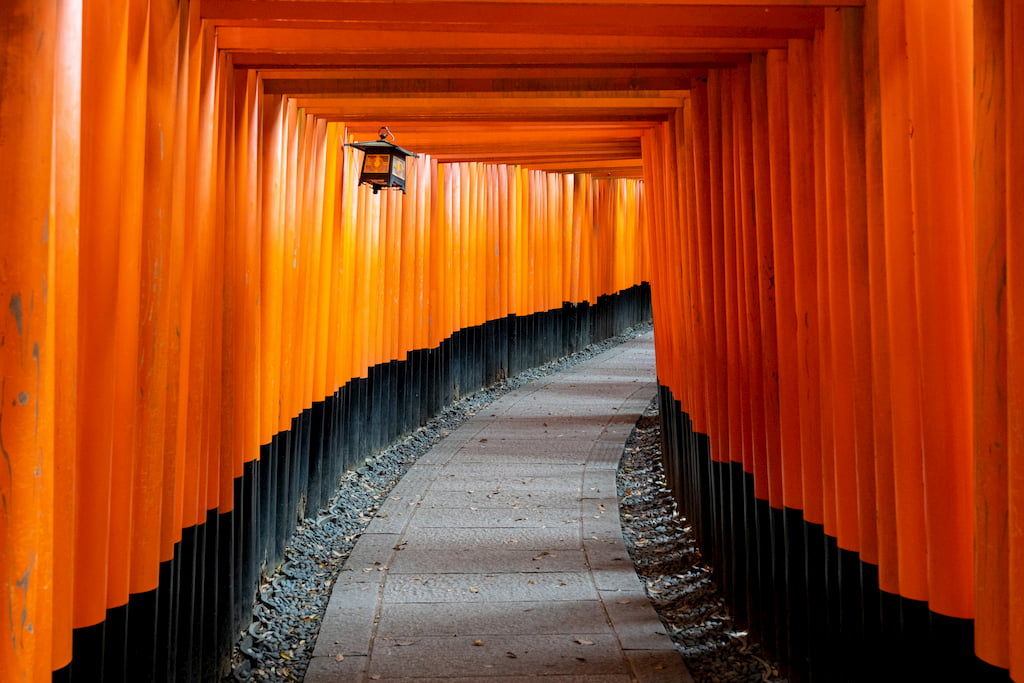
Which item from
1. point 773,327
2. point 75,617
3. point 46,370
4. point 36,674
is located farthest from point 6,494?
point 773,327

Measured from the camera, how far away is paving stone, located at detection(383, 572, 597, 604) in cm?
597

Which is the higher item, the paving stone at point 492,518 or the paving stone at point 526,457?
the paving stone at point 526,457

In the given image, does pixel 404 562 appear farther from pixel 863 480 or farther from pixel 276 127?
pixel 863 480

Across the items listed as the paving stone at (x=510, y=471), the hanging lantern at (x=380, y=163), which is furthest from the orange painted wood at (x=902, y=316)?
the paving stone at (x=510, y=471)

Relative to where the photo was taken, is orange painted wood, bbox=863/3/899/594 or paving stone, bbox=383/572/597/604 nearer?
orange painted wood, bbox=863/3/899/594

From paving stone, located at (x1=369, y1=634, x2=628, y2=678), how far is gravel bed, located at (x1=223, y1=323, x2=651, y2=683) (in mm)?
478

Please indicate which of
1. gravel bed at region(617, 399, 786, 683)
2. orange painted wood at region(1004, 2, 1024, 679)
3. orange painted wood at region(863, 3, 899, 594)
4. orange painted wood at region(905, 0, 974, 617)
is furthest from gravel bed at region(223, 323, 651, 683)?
orange painted wood at region(1004, 2, 1024, 679)

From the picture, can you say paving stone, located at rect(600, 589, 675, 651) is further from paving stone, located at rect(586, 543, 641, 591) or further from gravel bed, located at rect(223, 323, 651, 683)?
gravel bed, located at rect(223, 323, 651, 683)

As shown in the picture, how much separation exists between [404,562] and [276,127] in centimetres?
291

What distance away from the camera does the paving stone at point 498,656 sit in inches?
192

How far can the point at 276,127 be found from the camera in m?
5.95

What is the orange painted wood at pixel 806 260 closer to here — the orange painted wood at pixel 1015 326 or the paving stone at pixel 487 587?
the orange painted wood at pixel 1015 326

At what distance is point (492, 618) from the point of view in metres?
5.63

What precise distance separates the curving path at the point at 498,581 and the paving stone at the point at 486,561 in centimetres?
1
